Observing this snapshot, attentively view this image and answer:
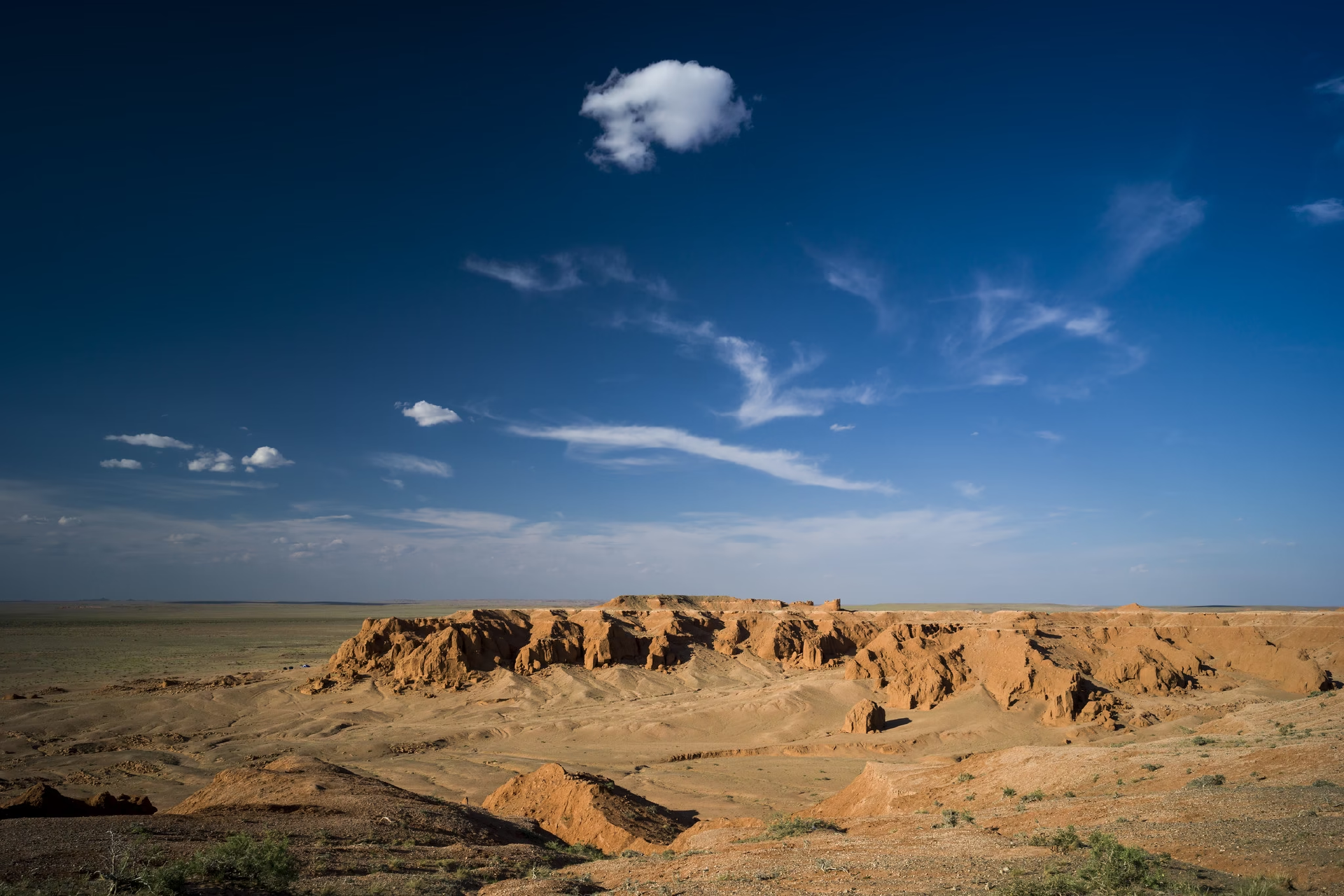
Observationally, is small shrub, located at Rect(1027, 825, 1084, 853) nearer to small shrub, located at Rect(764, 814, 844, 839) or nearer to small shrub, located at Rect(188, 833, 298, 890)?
small shrub, located at Rect(764, 814, 844, 839)

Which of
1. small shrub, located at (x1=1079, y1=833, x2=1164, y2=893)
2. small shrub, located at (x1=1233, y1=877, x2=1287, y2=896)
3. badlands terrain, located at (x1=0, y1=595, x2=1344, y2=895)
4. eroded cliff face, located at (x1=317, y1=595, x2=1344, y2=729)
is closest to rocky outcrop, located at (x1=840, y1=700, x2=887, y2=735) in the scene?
badlands terrain, located at (x1=0, y1=595, x2=1344, y2=895)

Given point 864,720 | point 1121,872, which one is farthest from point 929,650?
point 1121,872

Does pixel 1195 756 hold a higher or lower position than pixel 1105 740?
higher

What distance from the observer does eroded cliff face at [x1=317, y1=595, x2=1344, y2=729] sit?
131 feet

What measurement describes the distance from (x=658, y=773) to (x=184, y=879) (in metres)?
24.7

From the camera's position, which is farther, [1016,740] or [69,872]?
[1016,740]

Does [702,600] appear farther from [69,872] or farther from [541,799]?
[69,872]

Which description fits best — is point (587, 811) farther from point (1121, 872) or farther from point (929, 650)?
point (929, 650)

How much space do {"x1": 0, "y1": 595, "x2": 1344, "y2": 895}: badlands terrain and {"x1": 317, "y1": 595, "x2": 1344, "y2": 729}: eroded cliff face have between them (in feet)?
0.78

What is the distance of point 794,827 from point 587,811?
7.87 meters

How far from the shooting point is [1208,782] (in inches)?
614

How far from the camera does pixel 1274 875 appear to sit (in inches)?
342

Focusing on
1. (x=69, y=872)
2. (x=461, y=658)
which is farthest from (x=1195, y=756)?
(x=461, y=658)

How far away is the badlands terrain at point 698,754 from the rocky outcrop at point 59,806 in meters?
0.08
